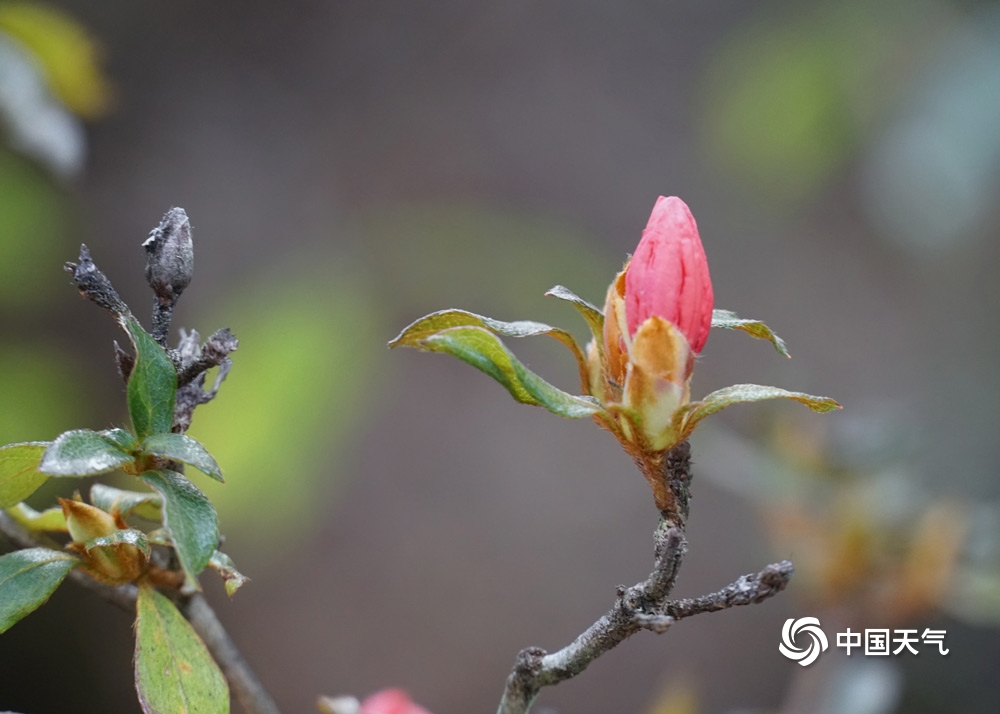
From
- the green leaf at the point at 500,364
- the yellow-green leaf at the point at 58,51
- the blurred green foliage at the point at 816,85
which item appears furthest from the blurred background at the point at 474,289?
the green leaf at the point at 500,364

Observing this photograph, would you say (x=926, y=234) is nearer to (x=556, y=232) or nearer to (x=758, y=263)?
(x=758, y=263)

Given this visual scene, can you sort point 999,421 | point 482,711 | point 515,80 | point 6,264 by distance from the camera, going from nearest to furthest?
point 6,264 < point 999,421 < point 482,711 < point 515,80

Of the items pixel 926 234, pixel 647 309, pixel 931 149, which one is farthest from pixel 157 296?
pixel 926 234

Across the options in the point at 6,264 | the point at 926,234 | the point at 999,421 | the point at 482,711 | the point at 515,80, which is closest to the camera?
the point at 926,234

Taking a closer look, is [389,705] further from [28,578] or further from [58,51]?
[58,51]

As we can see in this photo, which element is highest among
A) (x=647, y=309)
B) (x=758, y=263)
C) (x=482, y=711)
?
(x=758, y=263)

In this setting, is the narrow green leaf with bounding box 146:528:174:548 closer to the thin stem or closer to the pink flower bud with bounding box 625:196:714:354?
the thin stem

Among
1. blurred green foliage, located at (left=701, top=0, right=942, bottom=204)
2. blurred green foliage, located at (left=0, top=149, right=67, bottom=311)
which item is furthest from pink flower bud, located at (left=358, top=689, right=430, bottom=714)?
blurred green foliage, located at (left=701, top=0, right=942, bottom=204)
